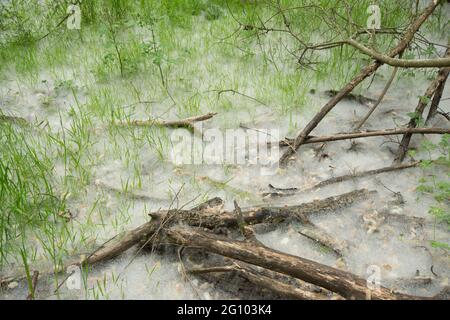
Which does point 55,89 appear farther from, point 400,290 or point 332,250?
point 400,290

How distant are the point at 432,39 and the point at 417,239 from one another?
11.4 ft

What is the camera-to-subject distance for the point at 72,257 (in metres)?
2.33

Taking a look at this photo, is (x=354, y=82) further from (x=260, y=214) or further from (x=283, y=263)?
(x=283, y=263)

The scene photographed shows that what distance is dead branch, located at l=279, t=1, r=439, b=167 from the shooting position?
10.1 feet

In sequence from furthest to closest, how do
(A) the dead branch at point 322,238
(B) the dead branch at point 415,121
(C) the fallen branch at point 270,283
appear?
(B) the dead branch at point 415,121 → (A) the dead branch at point 322,238 → (C) the fallen branch at point 270,283

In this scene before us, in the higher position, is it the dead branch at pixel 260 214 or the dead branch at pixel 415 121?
the dead branch at pixel 415 121

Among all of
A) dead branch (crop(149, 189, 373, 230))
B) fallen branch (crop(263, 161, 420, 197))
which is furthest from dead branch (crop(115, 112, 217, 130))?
dead branch (crop(149, 189, 373, 230))

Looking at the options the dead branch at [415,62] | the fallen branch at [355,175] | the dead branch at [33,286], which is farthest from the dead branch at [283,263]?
the dead branch at [415,62]

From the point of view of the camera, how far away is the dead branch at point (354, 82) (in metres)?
3.08

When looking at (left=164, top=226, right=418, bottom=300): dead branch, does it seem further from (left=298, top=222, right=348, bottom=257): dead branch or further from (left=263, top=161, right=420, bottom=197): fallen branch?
(left=263, top=161, right=420, bottom=197): fallen branch

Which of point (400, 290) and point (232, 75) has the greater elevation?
point (232, 75)

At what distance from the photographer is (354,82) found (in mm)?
3137

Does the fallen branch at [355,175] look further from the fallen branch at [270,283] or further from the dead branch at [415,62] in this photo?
the fallen branch at [270,283]

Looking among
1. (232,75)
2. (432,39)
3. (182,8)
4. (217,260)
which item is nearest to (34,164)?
(217,260)
